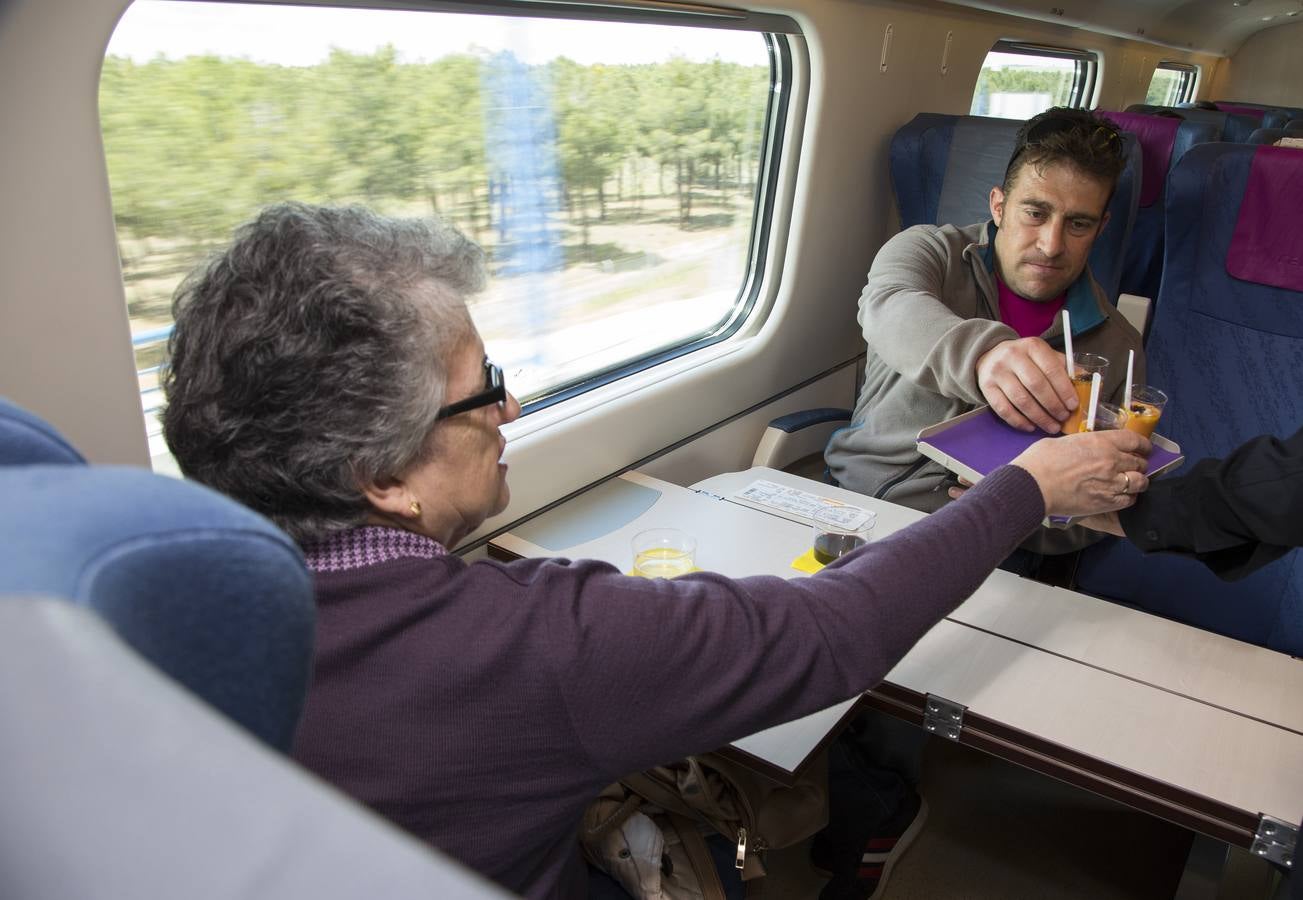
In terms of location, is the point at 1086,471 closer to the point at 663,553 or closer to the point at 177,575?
the point at 663,553

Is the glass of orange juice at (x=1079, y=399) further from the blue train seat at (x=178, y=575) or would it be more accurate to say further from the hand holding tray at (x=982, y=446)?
the blue train seat at (x=178, y=575)

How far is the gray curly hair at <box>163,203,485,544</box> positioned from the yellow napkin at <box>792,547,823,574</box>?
1017mm

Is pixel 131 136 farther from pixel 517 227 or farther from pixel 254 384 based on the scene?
pixel 517 227

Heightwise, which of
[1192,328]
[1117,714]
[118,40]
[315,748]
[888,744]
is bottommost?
[888,744]

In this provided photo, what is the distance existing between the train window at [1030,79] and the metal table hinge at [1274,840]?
3571mm

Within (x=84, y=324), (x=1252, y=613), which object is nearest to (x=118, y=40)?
(x=84, y=324)

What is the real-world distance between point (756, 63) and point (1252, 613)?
1.93 m

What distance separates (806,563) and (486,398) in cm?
96

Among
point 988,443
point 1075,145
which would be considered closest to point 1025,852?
point 988,443

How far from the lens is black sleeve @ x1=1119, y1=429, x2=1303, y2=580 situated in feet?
4.46

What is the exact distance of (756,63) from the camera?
9.18ft

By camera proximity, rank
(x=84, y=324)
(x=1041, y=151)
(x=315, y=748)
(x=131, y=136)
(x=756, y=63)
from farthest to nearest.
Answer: (x=756, y=63), (x=1041, y=151), (x=131, y=136), (x=84, y=324), (x=315, y=748)

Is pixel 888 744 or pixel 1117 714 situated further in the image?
pixel 888 744

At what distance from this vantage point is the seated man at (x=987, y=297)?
2.12m
